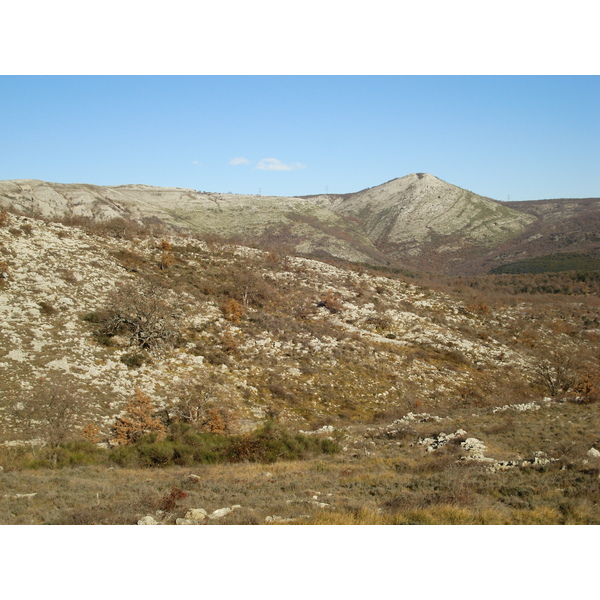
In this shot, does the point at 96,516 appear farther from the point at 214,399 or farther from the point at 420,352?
the point at 420,352

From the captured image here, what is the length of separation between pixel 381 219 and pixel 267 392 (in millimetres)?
131860

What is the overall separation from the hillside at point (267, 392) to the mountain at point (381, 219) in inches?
2276

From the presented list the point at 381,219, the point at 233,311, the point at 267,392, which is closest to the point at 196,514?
the point at 267,392

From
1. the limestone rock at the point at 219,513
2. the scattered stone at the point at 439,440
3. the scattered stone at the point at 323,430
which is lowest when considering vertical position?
the scattered stone at the point at 323,430

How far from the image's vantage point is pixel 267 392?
19656 millimetres

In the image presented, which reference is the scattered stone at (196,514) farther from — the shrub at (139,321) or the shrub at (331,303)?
the shrub at (331,303)

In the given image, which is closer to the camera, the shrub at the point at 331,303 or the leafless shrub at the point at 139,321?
the leafless shrub at the point at 139,321

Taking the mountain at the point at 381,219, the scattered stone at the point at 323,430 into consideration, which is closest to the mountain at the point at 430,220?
the mountain at the point at 381,219

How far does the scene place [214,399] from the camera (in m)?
17.5

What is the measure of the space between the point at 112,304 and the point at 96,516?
15.1 metres

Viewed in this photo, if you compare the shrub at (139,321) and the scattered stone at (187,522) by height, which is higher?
the shrub at (139,321)

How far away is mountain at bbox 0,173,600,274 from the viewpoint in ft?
314

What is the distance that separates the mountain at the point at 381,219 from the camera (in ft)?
314

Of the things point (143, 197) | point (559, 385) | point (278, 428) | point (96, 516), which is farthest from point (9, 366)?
point (143, 197)
